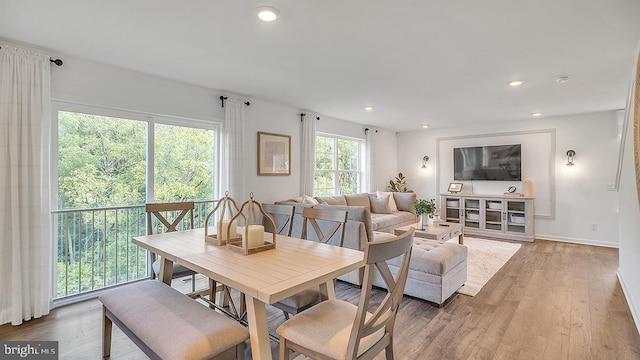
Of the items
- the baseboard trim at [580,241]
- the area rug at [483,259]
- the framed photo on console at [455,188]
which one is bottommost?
the area rug at [483,259]

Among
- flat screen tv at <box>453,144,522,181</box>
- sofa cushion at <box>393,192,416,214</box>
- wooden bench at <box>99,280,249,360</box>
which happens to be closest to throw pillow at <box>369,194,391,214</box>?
sofa cushion at <box>393,192,416,214</box>

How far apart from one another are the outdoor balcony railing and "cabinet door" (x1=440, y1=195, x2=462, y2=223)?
18.9ft

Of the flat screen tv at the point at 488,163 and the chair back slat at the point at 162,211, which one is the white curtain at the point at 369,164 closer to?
the flat screen tv at the point at 488,163

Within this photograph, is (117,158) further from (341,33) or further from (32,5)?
(341,33)

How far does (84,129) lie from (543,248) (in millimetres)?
6807

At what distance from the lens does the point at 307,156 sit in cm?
508

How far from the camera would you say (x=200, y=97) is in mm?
3771

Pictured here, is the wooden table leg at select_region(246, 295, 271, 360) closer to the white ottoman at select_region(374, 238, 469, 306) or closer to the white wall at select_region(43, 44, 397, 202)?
the white ottoman at select_region(374, 238, 469, 306)

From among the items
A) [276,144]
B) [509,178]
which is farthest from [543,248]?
[276,144]

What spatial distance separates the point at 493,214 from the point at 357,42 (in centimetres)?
509

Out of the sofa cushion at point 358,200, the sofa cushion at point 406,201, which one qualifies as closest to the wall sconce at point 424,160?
the sofa cushion at point 406,201

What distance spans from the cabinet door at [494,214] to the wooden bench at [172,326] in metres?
5.85

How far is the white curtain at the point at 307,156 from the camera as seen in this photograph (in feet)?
16.6

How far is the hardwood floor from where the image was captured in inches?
84.7
